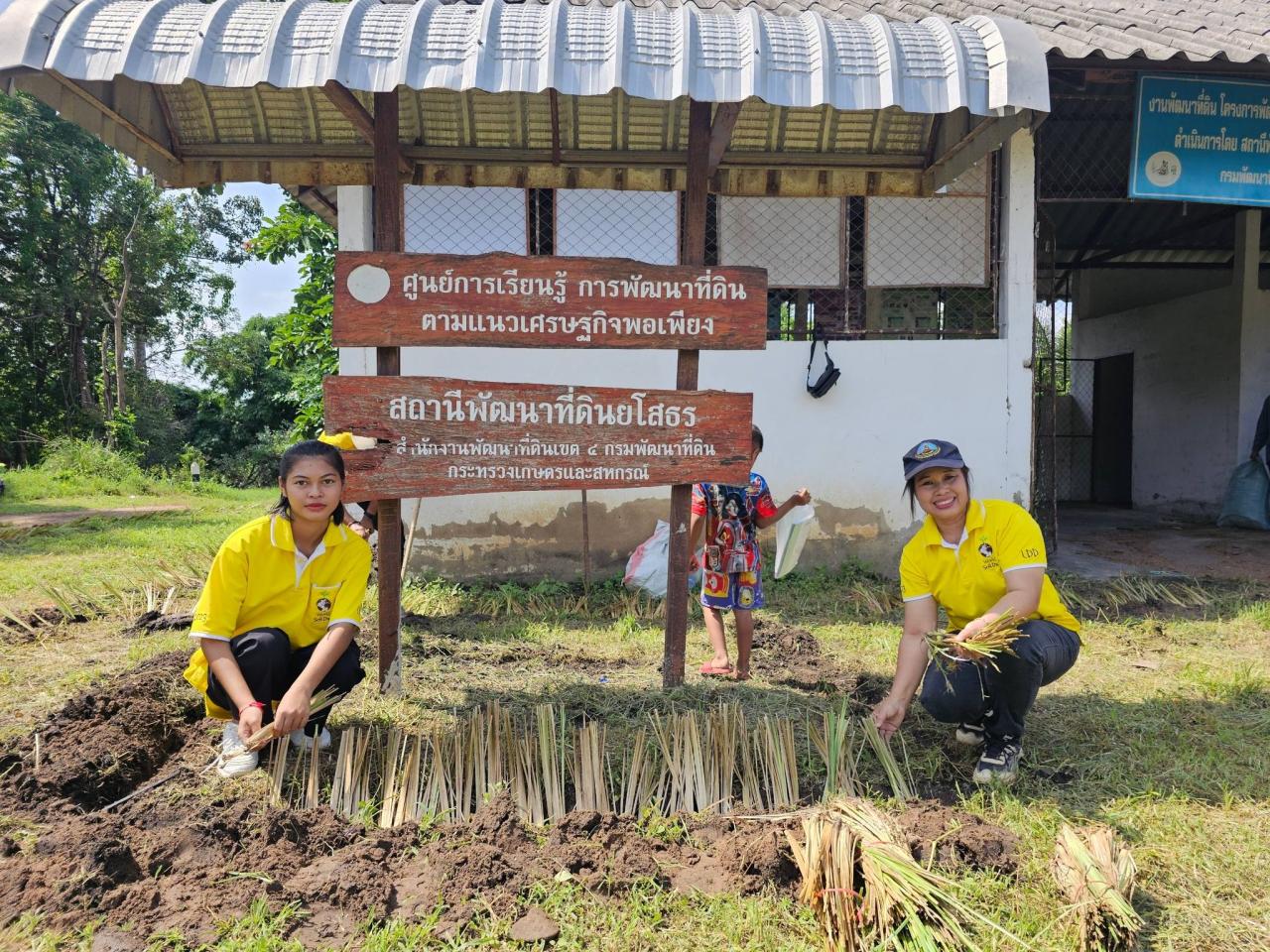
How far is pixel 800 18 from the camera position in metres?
3.45

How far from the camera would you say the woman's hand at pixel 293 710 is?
8.76 ft

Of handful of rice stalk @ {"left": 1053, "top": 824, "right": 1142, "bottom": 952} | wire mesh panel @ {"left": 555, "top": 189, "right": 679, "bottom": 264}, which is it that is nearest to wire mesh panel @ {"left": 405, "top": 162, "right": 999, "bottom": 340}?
wire mesh panel @ {"left": 555, "top": 189, "right": 679, "bottom": 264}

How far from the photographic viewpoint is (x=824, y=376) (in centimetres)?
615

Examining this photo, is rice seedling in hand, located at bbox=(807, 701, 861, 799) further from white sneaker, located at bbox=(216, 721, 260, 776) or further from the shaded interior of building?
the shaded interior of building

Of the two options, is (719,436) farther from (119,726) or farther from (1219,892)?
(119,726)

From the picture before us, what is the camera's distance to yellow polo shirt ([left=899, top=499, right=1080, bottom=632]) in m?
2.95

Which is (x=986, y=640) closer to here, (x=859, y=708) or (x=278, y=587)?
(x=859, y=708)

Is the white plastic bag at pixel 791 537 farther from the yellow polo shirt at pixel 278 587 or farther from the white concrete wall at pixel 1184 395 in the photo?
the white concrete wall at pixel 1184 395

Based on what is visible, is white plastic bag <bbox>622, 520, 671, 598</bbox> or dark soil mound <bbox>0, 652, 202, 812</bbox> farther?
white plastic bag <bbox>622, 520, 671, 598</bbox>

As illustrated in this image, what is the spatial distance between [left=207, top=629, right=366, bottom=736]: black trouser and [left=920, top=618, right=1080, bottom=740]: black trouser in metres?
2.16

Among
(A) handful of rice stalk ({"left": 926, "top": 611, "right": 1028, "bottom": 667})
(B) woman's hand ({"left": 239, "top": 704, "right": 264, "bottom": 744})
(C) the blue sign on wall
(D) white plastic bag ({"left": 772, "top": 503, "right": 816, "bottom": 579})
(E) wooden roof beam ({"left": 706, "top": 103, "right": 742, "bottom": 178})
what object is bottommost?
(B) woman's hand ({"left": 239, "top": 704, "right": 264, "bottom": 744})

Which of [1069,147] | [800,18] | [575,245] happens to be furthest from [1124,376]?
[800,18]

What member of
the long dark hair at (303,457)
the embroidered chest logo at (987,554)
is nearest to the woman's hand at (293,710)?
the long dark hair at (303,457)

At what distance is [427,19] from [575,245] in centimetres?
302
